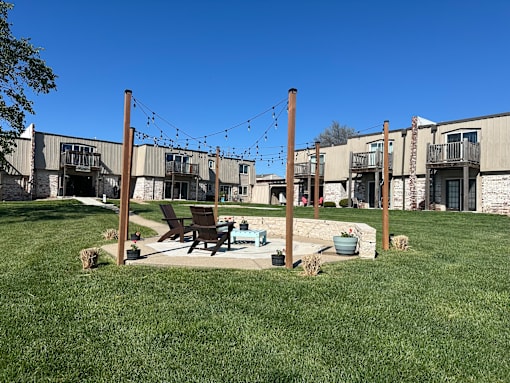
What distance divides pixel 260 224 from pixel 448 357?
851cm

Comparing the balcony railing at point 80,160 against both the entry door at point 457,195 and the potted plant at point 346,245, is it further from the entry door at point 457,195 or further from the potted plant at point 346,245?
the potted plant at point 346,245

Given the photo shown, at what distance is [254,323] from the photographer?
135 inches

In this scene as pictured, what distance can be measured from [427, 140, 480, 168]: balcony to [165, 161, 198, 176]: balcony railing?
20.2 metres

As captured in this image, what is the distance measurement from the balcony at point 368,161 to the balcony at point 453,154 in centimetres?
314

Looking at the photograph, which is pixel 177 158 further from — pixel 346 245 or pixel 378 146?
pixel 346 245

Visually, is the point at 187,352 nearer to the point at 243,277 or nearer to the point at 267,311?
the point at 267,311

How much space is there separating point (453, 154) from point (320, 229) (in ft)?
44.8

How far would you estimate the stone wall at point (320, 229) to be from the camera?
6.89 meters

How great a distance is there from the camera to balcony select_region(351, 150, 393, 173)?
74.8 ft

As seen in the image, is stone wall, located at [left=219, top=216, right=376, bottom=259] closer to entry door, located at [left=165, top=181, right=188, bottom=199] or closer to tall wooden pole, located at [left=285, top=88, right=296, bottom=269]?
tall wooden pole, located at [left=285, top=88, right=296, bottom=269]

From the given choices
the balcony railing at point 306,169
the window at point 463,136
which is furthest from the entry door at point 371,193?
the window at point 463,136

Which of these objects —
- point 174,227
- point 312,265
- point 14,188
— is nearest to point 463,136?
point 174,227

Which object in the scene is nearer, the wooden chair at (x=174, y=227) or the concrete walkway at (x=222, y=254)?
the concrete walkway at (x=222, y=254)

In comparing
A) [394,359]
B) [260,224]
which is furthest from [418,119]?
[394,359]
